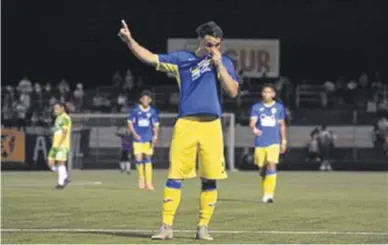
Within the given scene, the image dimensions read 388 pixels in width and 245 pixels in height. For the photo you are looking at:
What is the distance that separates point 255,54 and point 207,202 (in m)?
38.8

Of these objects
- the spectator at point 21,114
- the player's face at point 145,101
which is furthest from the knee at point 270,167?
the spectator at point 21,114

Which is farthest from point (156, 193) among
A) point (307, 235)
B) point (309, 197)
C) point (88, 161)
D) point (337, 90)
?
point (337, 90)

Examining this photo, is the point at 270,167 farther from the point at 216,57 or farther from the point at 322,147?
the point at 322,147

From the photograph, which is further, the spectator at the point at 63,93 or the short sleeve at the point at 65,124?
the spectator at the point at 63,93

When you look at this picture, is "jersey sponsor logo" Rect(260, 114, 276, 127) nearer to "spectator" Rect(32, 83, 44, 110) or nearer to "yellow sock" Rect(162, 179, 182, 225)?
"yellow sock" Rect(162, 179, 182, 225)

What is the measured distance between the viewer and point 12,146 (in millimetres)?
36625

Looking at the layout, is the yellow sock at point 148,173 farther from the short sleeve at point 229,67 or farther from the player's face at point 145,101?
the short sleeve at point 229,67

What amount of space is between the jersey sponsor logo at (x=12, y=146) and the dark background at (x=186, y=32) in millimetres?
14018

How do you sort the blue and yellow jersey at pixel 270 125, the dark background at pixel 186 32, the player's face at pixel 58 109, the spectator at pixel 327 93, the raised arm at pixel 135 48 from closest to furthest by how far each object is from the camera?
the raised arm at pixel 135 48, the blue and yellow jersey at pixel 270 125, the player's face at pixel 58 109, the spectator at pixel 327 93, the dark background at pixel 186 32

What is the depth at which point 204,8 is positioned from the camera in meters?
51.3

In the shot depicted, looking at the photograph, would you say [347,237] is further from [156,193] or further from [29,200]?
[156,193]

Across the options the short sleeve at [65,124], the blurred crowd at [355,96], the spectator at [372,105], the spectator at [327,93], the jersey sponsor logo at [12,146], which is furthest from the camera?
the spectator at [327,93]

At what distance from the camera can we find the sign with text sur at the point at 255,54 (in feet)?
163

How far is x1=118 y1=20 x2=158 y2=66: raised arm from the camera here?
430 inches
